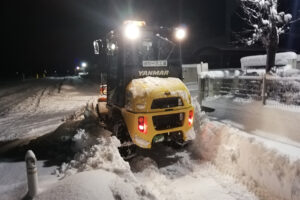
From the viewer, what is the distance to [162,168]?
6.11 meters

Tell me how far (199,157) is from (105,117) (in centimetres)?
298

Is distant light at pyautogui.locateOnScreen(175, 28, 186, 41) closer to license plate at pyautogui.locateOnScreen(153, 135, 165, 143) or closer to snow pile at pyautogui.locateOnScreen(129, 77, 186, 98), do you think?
snow pile at pyautogui.locateOnScreen(129, 77, 186, 98)

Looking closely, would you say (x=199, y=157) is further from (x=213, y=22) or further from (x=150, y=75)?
(x=213, y=22)

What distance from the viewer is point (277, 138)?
267 inches

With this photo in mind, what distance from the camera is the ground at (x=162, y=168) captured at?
4.31m

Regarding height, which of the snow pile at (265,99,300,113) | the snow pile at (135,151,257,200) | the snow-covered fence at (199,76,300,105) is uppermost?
the snow-covered fence at (199,76,300,105)

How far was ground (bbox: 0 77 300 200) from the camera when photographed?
14.1ft

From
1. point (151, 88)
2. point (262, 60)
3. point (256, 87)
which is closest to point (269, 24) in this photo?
point (262, 60)

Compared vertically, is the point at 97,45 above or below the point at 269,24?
below

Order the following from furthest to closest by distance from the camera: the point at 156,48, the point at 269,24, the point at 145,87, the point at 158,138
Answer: the point at 269,24 < the point at 156,48 < the point at 158,138 < the point at 145,87

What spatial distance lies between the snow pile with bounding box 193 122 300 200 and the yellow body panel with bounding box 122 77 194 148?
1.12 metres

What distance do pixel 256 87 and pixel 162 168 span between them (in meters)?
5.55

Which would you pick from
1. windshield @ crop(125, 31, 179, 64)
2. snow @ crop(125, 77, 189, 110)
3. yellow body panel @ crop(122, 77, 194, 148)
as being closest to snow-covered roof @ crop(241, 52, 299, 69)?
windshield @ crop(125, 31, 179, 64)

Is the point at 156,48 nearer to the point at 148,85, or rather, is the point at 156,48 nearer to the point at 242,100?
the point at 148,85
